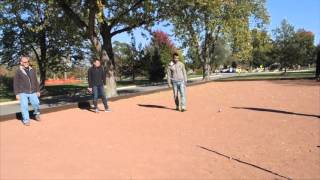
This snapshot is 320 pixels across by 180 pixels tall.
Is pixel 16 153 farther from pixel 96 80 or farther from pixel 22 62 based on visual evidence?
pixel 96 80

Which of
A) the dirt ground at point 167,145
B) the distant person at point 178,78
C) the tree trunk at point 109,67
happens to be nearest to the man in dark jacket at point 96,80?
the dirt ground at point 167,145

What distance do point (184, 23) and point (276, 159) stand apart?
17.3m

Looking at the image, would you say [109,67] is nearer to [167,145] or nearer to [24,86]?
[24,86]

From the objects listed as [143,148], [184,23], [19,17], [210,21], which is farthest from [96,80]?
[210,21]

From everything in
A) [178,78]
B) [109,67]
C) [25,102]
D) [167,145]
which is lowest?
[167,145]

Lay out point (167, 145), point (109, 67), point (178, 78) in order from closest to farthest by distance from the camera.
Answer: point (167, 145)
point (178, 78)
point (109, 67)

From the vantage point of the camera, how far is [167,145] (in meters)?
9.72

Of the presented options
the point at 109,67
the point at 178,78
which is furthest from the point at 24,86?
the point at 109,67

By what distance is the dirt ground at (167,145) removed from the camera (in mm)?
7617

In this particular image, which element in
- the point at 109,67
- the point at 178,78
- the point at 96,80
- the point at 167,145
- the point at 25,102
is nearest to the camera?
the point at 167,145

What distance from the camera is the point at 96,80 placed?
15.9m

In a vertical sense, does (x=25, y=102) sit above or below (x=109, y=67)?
below

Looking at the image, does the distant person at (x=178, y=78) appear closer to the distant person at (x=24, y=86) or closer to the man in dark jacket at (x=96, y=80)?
the man in dark jacket at (x=96, y=80)

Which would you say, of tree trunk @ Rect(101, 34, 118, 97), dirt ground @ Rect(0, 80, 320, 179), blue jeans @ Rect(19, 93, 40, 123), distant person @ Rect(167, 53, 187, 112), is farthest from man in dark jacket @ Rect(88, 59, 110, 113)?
tree trunk @ Rect(101, 34, 118, 97)
